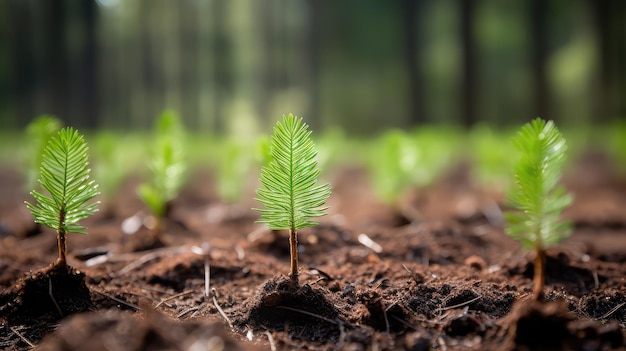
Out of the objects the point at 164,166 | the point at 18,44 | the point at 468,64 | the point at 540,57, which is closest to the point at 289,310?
the point at 164,166

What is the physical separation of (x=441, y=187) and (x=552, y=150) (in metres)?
4.64

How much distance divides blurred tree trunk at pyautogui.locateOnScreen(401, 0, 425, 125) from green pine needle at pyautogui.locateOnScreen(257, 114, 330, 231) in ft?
37.1

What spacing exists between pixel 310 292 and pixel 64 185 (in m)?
0.87

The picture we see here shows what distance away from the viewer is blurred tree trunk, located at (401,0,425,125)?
A: 12.7m

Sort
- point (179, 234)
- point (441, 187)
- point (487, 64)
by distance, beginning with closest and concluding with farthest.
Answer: point (179, 234)
point (441, 187)
point (487, 64)

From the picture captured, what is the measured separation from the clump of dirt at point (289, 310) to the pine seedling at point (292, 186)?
54 mm

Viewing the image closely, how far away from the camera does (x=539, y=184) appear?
4.55 feet

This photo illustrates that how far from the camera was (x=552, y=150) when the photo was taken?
141 centimetres

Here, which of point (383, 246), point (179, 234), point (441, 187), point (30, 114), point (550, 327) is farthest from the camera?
point (30, 114)

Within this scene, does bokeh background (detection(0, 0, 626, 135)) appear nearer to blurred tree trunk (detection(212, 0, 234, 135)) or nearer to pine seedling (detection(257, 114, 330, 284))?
blurred tree trunk (detection(212, 0, 234, 135))

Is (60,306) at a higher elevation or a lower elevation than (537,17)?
lower

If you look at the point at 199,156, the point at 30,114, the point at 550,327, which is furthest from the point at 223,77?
the point at 550,327

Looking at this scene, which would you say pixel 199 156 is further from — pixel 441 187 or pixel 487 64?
pixel 487 64

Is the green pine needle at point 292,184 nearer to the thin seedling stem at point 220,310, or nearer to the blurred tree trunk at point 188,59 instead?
the thin seedling stem at point 220,310
